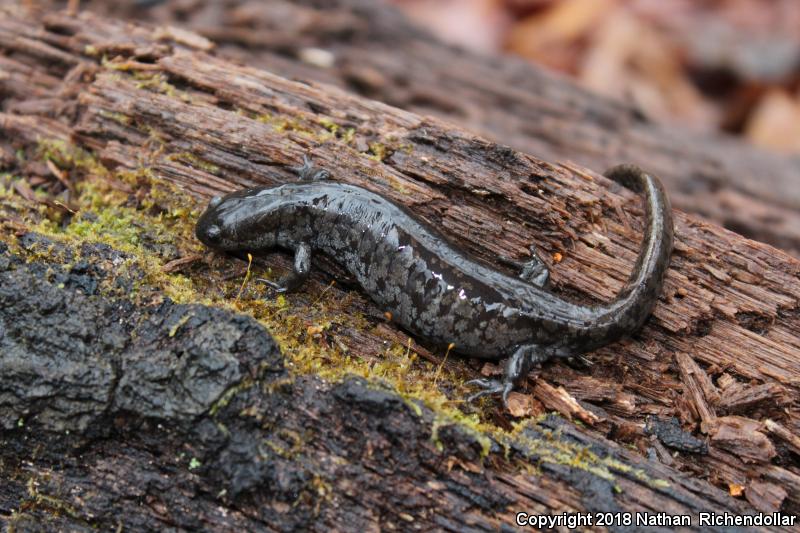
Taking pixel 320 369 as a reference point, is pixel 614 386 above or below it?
above

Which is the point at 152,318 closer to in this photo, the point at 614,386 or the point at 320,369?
the point at 320,369

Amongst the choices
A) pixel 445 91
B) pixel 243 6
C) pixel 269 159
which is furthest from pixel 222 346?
pixel 243 6

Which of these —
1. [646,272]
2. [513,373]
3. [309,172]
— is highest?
[646,272]

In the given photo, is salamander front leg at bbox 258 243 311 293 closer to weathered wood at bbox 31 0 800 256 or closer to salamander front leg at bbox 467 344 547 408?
salamander front leg at bbox 467 344 547 408

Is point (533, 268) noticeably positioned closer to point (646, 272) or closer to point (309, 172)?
point (646, 272)

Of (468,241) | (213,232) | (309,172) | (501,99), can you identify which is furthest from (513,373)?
(501,99)

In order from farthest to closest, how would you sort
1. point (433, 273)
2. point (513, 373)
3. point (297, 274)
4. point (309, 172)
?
point (309, 172) → point (297, 274) → point (433, 273) → point (513, 373)

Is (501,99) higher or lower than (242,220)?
higher
